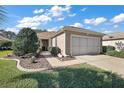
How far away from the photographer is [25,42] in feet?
52.3

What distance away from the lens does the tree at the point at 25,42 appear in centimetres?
1593

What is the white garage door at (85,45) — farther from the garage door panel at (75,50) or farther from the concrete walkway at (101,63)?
the concrete walkway at (101,63)

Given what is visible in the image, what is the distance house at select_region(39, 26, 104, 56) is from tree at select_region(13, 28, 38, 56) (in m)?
3.40

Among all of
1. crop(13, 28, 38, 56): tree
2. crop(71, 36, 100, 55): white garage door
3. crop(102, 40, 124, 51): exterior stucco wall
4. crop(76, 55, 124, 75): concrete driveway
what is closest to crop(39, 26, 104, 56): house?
crop(71, 36, 100, 55): white garage door

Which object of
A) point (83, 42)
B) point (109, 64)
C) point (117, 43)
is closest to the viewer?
point (109, 64)

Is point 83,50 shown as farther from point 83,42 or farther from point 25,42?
point 25,42

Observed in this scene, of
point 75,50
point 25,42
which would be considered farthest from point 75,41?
point 25,42

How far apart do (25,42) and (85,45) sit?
756 centimetres

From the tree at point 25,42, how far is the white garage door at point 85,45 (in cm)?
447

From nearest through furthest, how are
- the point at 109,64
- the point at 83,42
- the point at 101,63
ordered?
the point at 109,64 < the point at 101,63 < the point at 83,42

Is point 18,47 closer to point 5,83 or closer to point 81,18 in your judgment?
point 81,18

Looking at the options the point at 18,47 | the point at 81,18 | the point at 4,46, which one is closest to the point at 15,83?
the point at 18,47

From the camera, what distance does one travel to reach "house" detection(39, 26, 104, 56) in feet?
54.3
